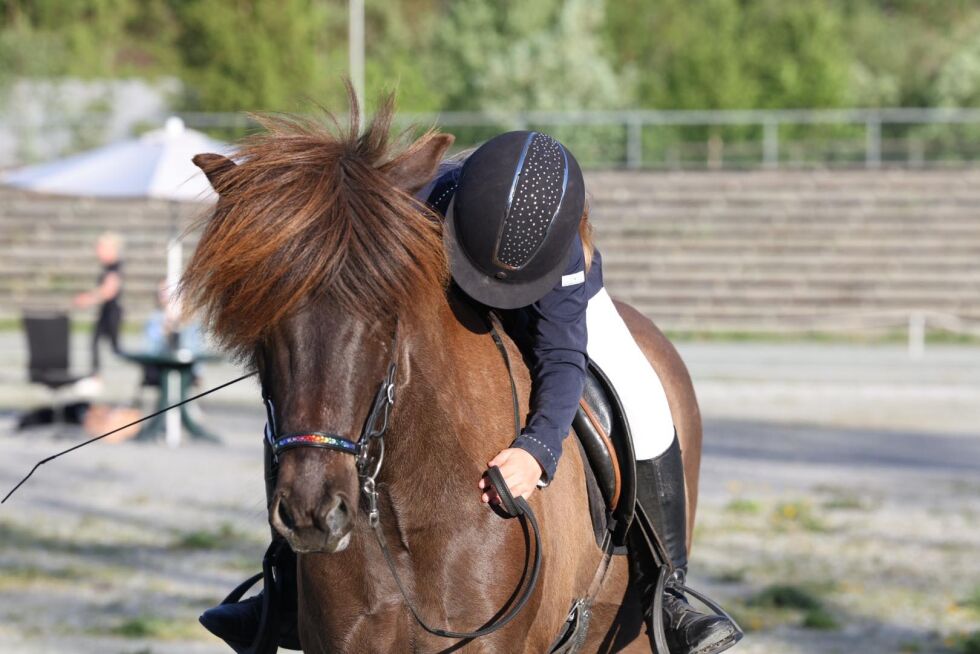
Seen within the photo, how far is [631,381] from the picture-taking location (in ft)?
13.0

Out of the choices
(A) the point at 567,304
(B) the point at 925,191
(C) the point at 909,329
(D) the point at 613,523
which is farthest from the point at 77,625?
(B) the point at 925,191

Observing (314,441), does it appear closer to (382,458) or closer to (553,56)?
(382,458)

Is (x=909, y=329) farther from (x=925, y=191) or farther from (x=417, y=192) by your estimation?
(x=417, y=192)

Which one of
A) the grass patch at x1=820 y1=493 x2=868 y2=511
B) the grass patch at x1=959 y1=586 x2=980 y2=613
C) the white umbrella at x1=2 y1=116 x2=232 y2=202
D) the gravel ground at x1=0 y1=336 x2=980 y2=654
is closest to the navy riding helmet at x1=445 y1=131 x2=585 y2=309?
the gravel ground at x1=0 y1=336 x2=980 y2=654

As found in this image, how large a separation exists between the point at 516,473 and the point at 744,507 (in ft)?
24.2

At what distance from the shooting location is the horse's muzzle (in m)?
2.58

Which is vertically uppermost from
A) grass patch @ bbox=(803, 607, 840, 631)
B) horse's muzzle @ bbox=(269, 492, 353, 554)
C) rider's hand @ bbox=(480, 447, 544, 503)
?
horse's muzzle @ bbox=(269, 492, 353, 554)

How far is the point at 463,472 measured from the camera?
314cm

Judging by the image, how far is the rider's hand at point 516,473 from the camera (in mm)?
3104

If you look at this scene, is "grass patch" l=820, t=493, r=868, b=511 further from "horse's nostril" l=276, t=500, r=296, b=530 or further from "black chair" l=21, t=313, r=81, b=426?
"black chair" l=21, t=313, r=81, b=426

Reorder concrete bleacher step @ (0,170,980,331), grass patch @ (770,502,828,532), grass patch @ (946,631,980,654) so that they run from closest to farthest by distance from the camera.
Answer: grass patch @ (946,631,980,654) → grass patch @ (770,502,828,532) → concrete bleacher step @ (0,170,980,331)

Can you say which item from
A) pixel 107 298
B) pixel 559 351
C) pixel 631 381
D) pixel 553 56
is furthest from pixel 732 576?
pixel 553 56

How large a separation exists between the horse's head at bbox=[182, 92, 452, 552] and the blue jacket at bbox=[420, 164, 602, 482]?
14.0 inches

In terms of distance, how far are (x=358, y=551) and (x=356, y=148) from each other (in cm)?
96
